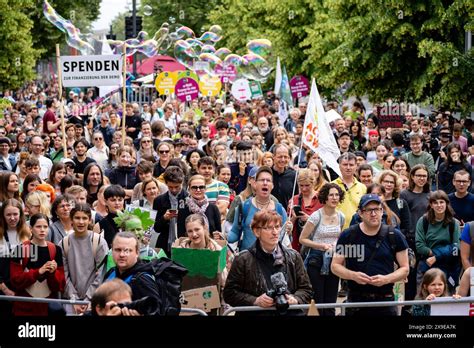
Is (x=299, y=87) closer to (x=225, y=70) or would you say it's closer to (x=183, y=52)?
(x=183, y=52)

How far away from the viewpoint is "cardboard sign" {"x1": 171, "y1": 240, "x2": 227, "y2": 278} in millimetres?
9781

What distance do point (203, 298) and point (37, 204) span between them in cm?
303

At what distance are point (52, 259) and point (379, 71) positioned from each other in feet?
57.3

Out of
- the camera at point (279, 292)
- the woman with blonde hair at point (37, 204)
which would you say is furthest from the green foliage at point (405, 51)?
the camera at point (279, 292)

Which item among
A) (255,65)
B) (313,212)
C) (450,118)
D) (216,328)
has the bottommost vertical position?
(216,328)

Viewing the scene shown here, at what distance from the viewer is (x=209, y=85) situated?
33.7 metres

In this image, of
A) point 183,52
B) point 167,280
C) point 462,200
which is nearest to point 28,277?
point 167,280

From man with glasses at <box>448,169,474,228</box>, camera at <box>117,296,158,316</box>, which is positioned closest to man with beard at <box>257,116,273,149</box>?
man with glasses at <box>448,169,474,228</box>

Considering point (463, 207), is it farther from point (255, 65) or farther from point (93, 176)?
point (255, 65)

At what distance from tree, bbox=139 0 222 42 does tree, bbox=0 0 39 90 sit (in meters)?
33.9

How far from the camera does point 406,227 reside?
12430 millimetres

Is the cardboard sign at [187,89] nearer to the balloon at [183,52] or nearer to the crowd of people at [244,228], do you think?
the balloon at [183,52]

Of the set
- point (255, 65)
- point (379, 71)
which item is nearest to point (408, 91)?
point (379, 71)

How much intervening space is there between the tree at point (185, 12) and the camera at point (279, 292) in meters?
60.2
